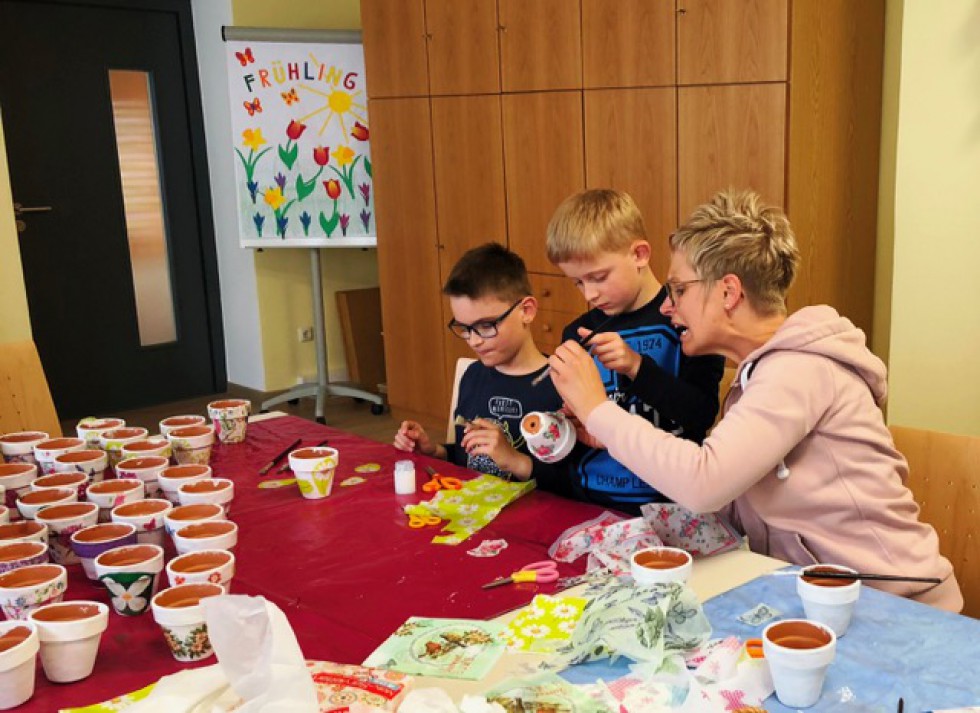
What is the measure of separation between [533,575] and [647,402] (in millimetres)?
524

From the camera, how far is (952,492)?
68.1 inches

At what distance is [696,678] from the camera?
118 cm

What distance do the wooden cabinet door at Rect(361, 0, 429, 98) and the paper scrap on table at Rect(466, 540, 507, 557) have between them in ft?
11.3

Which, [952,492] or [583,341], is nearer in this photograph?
[952,492]

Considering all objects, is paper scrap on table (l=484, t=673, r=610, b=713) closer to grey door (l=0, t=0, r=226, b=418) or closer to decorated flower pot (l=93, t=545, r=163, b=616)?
decorated flower pot (l=93, t=545, r=163, b=616)

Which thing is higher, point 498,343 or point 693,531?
point 498,343

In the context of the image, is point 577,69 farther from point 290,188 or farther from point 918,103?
point 290,188

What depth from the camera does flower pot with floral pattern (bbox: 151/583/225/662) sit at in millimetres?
1276

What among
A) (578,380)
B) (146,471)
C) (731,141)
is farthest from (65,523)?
(731,141)

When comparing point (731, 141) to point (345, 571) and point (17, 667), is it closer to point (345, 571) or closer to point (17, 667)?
point (345, 571)

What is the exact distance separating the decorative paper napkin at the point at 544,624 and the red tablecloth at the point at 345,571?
6cm

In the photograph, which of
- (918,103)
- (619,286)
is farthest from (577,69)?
(619,286)

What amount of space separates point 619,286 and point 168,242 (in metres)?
4.14

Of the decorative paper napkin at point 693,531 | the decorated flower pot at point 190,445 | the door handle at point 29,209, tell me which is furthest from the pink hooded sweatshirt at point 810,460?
the door handle at point 29,209
